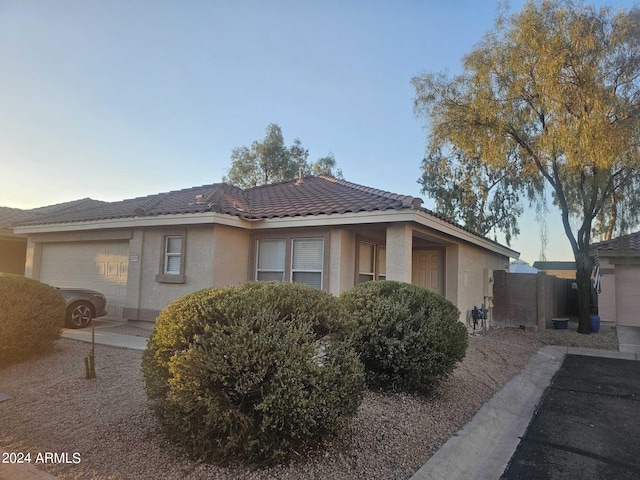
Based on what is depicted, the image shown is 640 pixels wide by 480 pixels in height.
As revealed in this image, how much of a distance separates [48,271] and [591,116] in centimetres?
1793

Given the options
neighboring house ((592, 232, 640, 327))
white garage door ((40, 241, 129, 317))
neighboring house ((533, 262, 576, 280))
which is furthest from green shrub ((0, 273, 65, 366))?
neighboring house ((533, 262, 576, 280))

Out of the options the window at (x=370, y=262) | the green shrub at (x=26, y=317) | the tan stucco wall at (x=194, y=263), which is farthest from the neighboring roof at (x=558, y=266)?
the green shrub at (x=26, y=317)

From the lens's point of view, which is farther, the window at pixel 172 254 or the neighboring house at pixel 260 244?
the window at pixel 172 254

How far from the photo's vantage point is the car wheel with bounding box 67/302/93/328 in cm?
1016

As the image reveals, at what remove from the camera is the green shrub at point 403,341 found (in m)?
5.30

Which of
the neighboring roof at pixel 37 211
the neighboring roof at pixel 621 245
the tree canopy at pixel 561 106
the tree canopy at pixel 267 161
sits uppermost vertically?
the tree canopy at pixel 267 161

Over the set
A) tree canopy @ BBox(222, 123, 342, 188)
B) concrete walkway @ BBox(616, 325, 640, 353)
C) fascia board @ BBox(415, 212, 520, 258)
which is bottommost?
concrete walkway @ BBox(616, 325, 640, 353)

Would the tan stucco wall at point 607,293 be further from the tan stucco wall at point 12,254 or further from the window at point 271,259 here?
the tan stucco wall at point 12,254

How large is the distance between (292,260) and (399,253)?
280 cm

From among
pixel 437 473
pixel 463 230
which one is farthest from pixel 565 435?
pixel 463 230

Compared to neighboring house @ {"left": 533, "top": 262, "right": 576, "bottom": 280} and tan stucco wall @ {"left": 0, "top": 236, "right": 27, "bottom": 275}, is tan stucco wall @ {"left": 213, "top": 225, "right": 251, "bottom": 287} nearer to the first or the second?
tan stucco wall @ {"left": 0, "top": 236, "right": 27, "bottom": 275}

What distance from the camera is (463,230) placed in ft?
37.1

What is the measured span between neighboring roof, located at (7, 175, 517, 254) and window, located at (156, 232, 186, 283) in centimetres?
75

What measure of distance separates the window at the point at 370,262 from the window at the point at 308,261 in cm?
115
